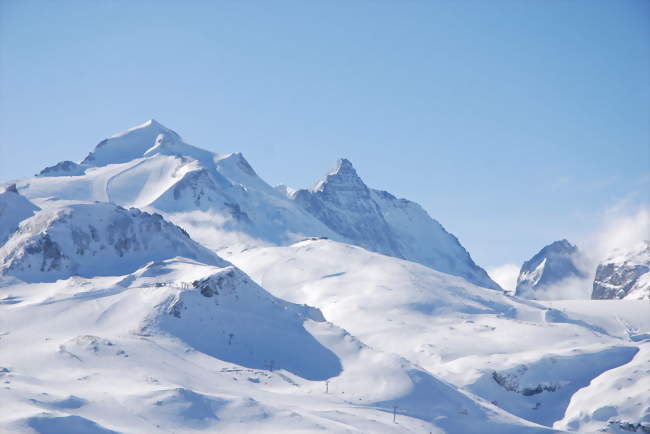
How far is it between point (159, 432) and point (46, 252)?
88.5 m

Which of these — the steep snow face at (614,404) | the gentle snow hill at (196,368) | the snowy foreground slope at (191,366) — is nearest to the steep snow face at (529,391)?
the steep snow face at (614,404)

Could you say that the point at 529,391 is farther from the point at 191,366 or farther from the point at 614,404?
the point at 191,366

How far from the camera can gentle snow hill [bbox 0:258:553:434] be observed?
12900cm

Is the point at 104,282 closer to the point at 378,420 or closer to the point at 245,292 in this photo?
the point at 245,292

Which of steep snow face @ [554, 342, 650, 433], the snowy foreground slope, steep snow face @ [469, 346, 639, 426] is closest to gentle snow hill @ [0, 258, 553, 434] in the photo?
the snowy foreground slope

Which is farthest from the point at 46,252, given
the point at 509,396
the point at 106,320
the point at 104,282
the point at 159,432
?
the point at 509,396

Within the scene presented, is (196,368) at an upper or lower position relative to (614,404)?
lower

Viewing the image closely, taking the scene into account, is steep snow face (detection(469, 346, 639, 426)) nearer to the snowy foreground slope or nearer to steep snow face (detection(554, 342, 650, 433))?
steep snow face (detection(554, 342, 650, 433))

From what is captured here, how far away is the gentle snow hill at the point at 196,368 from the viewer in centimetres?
12900

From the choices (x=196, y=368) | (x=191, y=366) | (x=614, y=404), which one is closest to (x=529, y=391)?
(x=614, y=404)

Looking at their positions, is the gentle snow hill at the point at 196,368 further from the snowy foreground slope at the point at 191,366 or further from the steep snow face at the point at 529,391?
the steep snow face at the point at 529,391

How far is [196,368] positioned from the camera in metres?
150

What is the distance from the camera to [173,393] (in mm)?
134250

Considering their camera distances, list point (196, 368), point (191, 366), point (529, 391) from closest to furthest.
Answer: point (196, 368) → point (191, 366) → point (529, 391)
